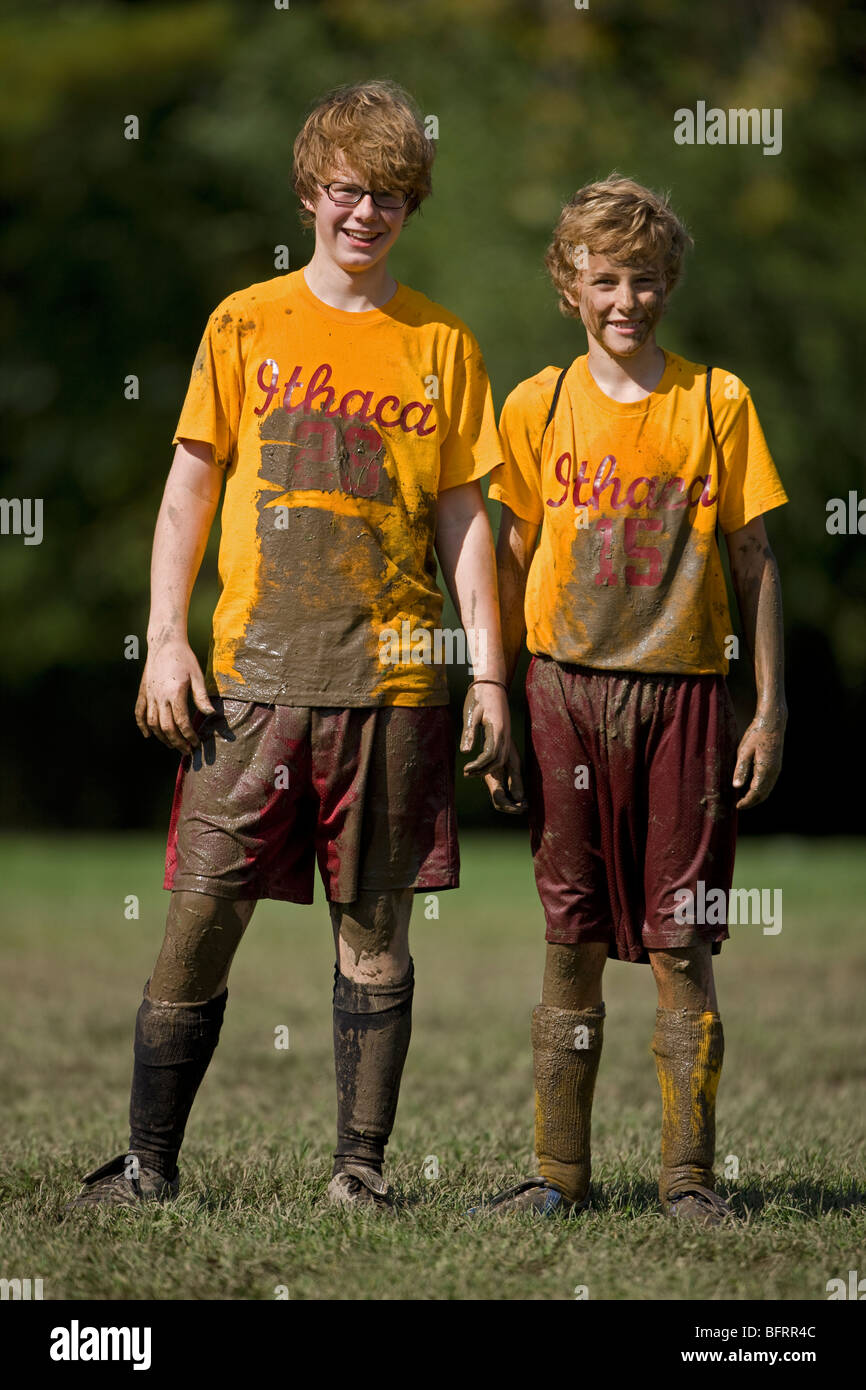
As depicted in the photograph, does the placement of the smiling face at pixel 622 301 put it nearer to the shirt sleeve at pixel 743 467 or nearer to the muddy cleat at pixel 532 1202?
the shirt sleeve at pixel 743 467

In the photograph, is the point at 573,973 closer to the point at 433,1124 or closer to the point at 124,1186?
the point at 124,1186

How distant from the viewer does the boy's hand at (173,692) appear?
3393mm

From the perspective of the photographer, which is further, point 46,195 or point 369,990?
point 46,195

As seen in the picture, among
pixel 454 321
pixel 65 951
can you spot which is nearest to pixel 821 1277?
pixel 454 321

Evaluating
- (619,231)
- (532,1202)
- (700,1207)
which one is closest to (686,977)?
(700,1207)

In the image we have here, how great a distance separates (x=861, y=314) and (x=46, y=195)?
370 inches

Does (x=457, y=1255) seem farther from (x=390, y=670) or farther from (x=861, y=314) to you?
(x=861, y=314)

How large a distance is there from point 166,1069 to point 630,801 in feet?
3.80

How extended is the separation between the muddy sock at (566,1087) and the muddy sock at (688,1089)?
16 cm

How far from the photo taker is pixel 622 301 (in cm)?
348

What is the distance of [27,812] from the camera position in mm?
20297

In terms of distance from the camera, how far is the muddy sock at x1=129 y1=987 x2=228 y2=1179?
346 cm

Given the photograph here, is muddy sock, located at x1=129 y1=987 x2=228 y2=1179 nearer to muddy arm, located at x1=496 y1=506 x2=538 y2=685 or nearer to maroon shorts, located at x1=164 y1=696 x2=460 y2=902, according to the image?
maroon shorts, located at x1=164 y1=696 x2=460 y2=902

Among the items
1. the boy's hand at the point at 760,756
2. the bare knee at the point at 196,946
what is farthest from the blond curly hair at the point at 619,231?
the bare knee at the point at 196,946
